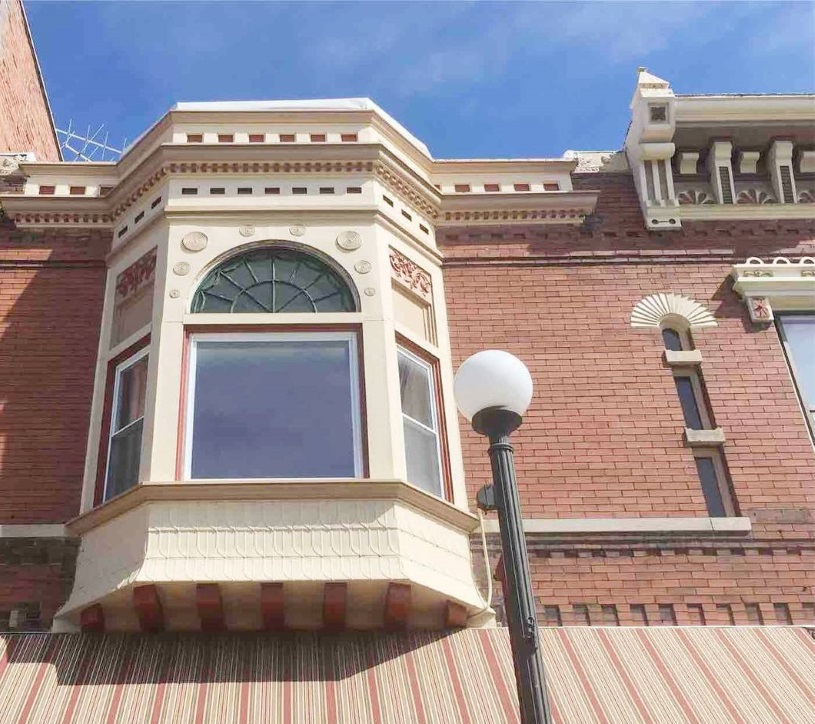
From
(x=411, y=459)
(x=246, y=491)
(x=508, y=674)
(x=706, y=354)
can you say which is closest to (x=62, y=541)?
(x=246, y=491)

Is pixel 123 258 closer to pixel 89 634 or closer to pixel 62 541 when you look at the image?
pixel 62 541

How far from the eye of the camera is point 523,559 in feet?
16.3

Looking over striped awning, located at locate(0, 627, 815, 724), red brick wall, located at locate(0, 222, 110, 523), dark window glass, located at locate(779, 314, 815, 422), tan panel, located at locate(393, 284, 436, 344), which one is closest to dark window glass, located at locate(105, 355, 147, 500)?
red brick wall, located at locate(0, 222, 110, 523)

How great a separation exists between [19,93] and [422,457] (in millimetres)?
8738

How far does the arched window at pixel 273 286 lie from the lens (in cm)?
895

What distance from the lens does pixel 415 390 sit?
29.3 feet

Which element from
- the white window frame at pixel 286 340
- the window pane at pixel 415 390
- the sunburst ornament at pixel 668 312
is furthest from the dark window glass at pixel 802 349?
the white window frame at pixel 286 340

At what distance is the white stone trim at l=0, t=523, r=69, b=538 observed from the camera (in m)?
8.09

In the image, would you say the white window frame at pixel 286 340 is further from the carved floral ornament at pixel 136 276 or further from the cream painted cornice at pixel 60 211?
the cream painted cornice at pixel 60 211

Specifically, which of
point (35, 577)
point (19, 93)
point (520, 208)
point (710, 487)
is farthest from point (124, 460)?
point (19, 93)

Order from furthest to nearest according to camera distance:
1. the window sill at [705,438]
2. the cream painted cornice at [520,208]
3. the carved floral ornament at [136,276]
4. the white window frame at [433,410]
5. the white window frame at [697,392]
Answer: the cream painted cornice at [520,208] < the carved floral ornament at [136,276] < the white window frame at [697,392] < the window sill at [705,438] < the white window frame at [433,410]

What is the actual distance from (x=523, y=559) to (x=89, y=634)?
414cm

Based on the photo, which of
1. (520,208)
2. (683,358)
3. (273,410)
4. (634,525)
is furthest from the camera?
(520,208)

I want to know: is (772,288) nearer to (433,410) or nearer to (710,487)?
(710,487)
